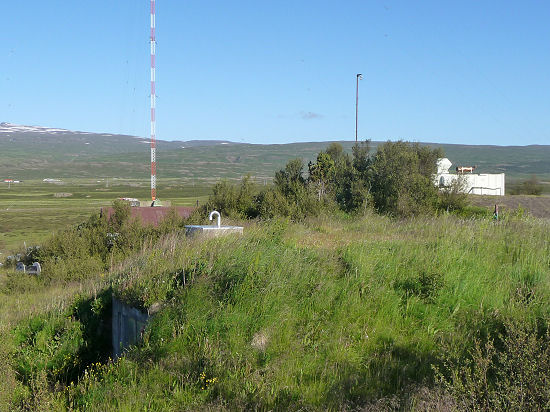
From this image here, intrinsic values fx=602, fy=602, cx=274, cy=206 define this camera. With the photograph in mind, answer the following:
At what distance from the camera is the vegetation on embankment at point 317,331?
5586 mm

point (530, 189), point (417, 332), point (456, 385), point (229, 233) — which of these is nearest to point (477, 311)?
point (417, 332)

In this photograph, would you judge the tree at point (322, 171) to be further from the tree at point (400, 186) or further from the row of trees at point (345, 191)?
the tree at point (400, 186)

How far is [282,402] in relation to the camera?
5660 mm

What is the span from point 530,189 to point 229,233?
2526 inches

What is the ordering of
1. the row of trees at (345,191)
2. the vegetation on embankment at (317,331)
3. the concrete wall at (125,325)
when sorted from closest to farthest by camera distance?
1. the vegetation on embankment at (317,331)
2. the concrete wall at (125,325)
3. the row of trees at (345,191)

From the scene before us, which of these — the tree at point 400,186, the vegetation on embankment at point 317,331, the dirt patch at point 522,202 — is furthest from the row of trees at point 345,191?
the vegetation on embankment at point 317,331

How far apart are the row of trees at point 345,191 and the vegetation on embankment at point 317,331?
14036 millimetres

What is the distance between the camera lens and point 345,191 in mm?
32156

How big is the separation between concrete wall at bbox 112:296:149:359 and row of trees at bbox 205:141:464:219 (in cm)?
1437

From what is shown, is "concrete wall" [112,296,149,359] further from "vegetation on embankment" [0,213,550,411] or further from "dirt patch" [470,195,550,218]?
"dirt patch" [470,195,550,218]

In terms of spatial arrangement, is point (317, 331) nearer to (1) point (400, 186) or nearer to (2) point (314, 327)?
(2) point (314, 327)

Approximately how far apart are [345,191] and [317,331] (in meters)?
25.5

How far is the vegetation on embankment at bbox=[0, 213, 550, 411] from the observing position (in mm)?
5586

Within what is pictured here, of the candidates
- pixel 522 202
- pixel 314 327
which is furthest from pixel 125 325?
pixel 522 202
